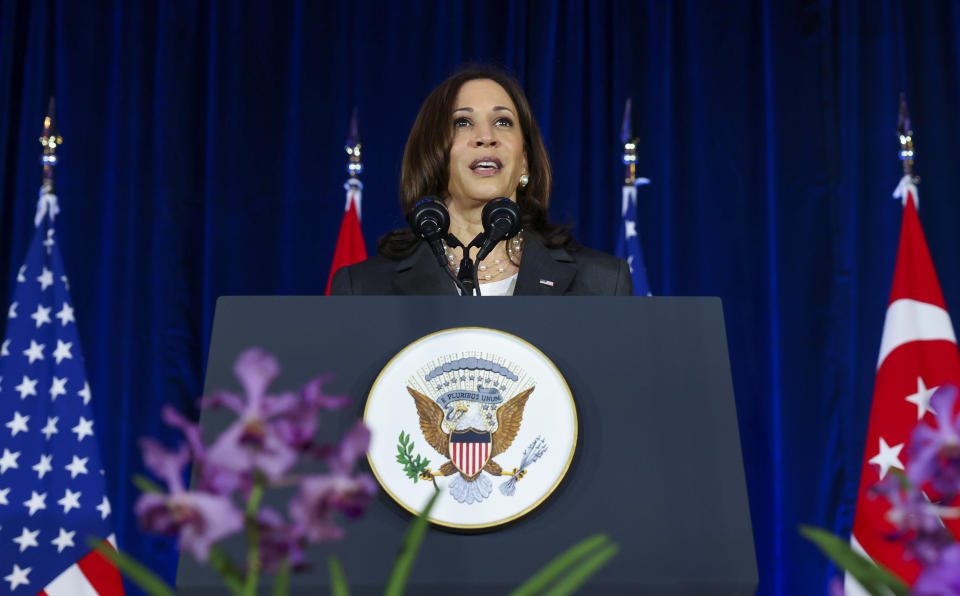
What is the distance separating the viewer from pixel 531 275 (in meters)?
1.87

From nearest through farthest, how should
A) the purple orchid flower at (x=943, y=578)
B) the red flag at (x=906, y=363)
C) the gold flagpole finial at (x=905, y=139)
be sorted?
1. the purple orchid flower at (x=943, y=578)
2. the red flag at (x=906, y=363)
3. the gold flagpole finial at (x=905, y=139)

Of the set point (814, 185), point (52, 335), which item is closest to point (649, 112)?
point (814, 185)

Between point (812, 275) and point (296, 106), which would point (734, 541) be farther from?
point (296, 106)

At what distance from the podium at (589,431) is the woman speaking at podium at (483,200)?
68 cm

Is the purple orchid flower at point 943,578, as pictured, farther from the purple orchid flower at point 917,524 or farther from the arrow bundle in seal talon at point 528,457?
the arrow bundle in seal talon at point 528,457

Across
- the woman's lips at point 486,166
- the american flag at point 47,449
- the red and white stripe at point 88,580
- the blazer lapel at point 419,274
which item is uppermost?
the woman's lips at point 486,166

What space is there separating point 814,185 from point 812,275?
365 millimetres

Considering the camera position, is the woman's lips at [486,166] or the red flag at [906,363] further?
the red flag at [906,363]

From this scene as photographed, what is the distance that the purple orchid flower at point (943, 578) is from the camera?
0.34 meters

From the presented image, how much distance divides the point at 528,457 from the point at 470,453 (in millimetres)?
59

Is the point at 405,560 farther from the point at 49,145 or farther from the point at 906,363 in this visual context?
the point at 49,145

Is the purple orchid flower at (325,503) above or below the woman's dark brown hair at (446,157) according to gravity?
below

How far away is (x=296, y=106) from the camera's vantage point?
12.5 feet

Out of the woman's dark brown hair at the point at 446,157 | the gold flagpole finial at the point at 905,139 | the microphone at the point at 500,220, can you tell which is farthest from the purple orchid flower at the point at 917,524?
the gold flagpole finial at the point at 905,139
